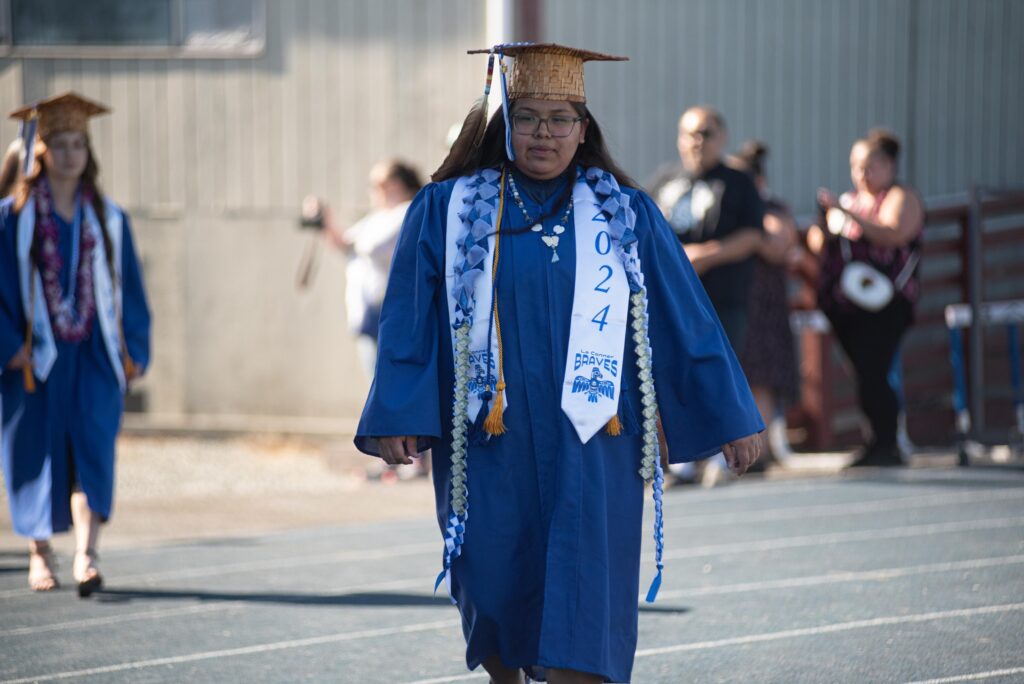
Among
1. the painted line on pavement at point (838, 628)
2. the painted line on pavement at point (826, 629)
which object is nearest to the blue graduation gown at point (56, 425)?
the painted line on pavement at point (826, 629)

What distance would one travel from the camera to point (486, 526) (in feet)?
13.2

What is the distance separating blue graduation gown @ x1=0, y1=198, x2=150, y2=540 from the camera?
22.3 feet

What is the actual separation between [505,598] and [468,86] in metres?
8.00

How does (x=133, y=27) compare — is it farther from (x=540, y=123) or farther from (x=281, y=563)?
(x=540, y=123)

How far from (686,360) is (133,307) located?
3.71 metres

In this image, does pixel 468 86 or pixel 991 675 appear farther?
pixel 468 86

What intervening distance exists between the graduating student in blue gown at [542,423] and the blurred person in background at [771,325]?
519cm

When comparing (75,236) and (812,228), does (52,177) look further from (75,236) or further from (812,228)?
(812,228)

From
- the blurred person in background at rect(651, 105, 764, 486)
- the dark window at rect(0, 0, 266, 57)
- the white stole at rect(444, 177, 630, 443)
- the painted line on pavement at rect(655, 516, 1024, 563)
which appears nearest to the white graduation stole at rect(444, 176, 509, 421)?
the white stole at rect(444, 177, 630, 443)

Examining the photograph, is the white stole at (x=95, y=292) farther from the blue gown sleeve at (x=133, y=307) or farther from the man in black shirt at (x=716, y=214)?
the man in black shirt at (x=716, y=214)

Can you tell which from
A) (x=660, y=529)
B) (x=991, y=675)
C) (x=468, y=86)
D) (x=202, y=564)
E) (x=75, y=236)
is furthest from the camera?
(x=468, y=86)

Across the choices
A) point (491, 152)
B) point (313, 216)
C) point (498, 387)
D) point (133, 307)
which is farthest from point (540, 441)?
point (313, 216)

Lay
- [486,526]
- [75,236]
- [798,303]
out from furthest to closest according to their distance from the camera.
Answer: [798,303] → [75,236] → [486,526]

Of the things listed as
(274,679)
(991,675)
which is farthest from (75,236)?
(991,675)
